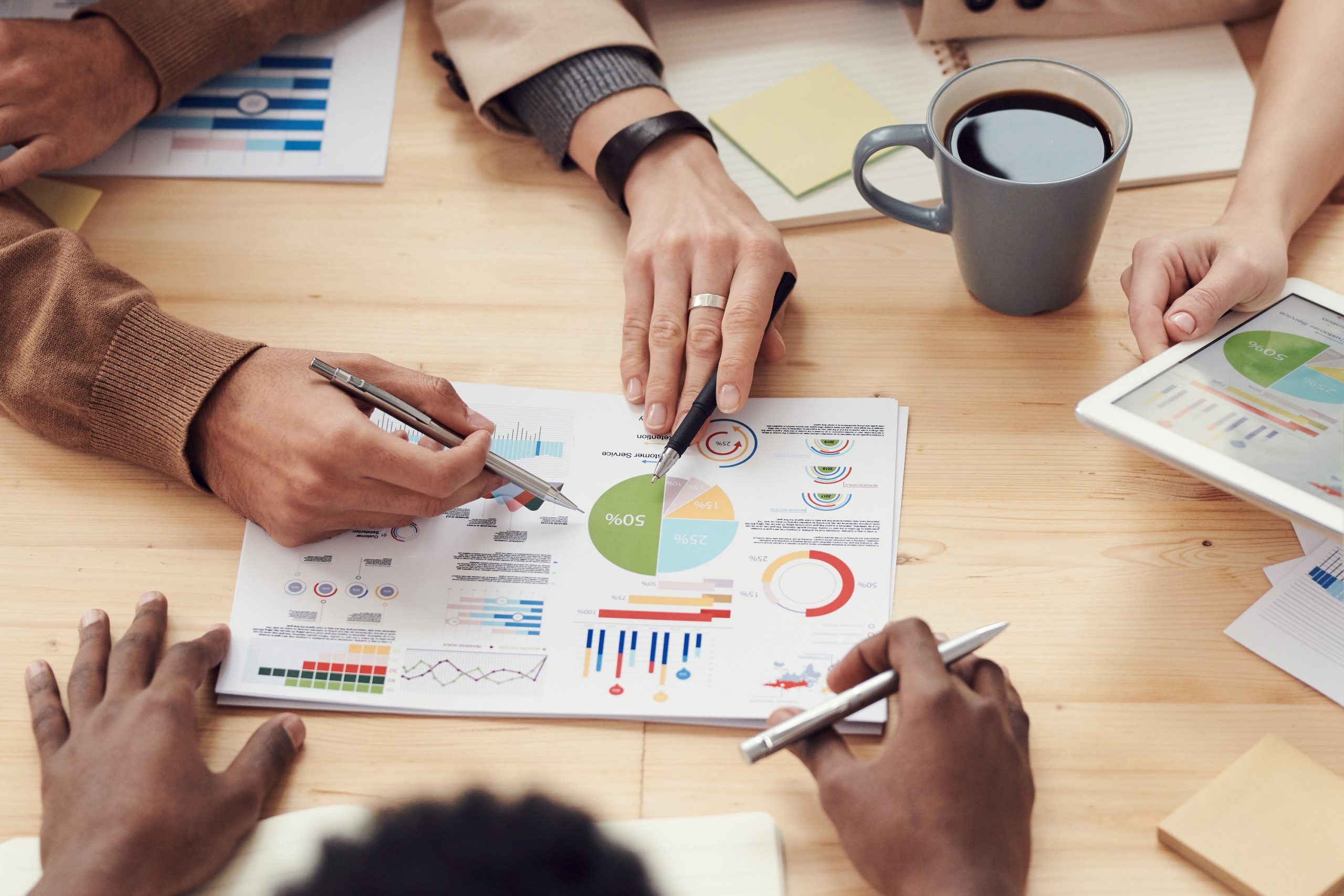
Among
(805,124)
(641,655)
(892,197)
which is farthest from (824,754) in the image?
(805,124)

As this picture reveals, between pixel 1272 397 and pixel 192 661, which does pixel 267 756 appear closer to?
pixel 192 661

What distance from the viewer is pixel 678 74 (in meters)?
1.09

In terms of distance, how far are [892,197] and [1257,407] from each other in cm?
35

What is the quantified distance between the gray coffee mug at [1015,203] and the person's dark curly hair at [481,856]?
540 millimetres

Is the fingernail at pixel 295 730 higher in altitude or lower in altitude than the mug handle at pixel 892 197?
lower

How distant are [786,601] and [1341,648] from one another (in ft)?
1.23

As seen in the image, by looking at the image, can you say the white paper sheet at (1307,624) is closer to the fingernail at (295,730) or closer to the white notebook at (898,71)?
the white notebook at (898,71)

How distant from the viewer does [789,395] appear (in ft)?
2.85

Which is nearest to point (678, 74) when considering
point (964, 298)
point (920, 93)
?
point (920, 93)

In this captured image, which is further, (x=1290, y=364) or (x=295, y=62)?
(x=295, y=62)

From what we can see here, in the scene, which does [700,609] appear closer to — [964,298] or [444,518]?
[444,518]

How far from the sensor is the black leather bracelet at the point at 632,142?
0.97m

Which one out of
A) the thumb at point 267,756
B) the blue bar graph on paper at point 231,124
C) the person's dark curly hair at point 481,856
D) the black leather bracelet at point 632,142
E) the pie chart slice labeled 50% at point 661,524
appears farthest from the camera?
the blue bar graph on paper at point 231,124

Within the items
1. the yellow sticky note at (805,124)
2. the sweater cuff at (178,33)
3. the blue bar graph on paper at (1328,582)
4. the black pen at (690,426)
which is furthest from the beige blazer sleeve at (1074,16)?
the sweater cuff at (178,33)
